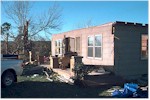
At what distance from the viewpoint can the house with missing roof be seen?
13.8 metres

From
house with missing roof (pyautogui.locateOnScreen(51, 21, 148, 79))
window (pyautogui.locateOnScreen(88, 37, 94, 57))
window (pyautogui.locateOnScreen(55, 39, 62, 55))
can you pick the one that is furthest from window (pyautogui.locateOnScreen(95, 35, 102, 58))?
window (pyautogui.locateOnScreen(55, 39, 62, 55))

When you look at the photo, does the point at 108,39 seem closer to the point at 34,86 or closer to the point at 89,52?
the point at 89,52

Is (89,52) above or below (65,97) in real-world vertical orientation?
above

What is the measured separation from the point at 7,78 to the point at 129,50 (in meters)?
7.16

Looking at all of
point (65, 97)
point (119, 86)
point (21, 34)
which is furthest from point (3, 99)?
point (21, 34)

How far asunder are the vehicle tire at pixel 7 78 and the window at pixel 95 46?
5.92m

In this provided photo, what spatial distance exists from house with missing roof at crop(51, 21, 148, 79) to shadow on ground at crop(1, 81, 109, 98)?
292 cm

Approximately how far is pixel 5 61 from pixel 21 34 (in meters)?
17.3

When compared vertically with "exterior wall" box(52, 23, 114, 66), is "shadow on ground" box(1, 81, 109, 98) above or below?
below

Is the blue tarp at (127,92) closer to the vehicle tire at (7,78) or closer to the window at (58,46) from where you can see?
the vehicle tire at (7,78)

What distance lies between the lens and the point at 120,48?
13953 mm

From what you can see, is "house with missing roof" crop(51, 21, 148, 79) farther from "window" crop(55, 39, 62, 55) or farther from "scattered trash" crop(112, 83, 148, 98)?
"window" crop(55, 39, 62, 55)

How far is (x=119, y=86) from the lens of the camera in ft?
40.1

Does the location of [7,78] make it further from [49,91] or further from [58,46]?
[58,46]
